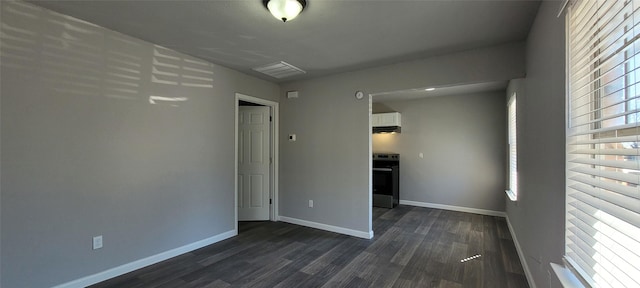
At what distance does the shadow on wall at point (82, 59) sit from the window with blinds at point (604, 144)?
340 centimetres

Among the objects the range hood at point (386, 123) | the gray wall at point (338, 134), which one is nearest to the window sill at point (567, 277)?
the gray wall at point (338, 134)

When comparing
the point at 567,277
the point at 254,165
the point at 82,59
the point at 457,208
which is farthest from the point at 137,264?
the point at 457,208

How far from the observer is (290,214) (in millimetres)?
4387

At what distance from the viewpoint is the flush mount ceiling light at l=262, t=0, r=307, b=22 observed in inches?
74.4

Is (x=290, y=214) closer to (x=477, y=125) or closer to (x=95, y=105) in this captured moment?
(x=95, y=105)

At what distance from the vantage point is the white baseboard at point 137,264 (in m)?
2.33

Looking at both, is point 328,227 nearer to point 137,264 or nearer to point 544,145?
point 137,264

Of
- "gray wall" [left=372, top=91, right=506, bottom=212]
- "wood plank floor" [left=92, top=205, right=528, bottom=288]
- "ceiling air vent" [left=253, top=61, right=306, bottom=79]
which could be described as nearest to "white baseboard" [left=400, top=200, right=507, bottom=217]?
"gray wall" [left=372, top=91, right=506, bottom=212]

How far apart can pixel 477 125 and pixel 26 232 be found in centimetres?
604

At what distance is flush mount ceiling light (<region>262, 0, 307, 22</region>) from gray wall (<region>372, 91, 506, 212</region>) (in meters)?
4.18

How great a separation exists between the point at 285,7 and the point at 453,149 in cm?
446

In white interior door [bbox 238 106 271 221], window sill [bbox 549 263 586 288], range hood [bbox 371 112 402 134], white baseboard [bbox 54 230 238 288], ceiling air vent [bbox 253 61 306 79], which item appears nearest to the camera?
window sill [bbox 549 263 586 288]

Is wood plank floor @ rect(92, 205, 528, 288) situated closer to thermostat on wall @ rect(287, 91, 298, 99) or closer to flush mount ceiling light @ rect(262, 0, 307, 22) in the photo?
thermostat on wall @ rect(287, 91, 298, 99)

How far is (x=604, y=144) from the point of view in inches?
45.5
